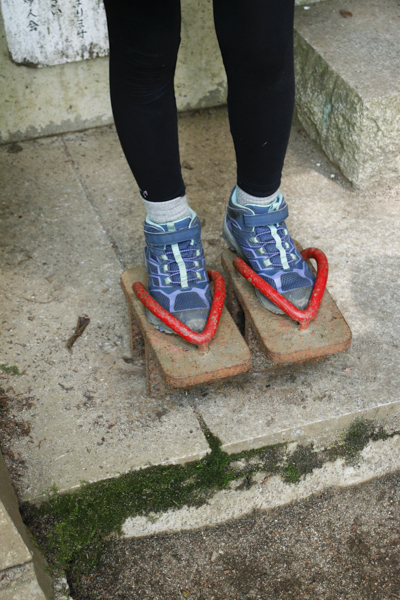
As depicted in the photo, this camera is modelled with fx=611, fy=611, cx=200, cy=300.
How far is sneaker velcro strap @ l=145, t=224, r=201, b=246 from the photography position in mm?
1459

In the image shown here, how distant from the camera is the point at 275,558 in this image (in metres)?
1.45

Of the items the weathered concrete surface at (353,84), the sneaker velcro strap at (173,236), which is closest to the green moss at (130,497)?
the sneaker velcro strap at (173,236)

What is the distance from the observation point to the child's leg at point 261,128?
1.21 meters

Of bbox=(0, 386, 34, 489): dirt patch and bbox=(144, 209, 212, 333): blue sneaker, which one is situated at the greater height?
bbox=(144, 209, 212, 333): blue sneaker

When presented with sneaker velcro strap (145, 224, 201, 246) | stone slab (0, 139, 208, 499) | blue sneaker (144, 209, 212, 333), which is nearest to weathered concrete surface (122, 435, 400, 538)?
stone slab (0, 139, 208, 499)

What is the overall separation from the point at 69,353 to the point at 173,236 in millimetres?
442

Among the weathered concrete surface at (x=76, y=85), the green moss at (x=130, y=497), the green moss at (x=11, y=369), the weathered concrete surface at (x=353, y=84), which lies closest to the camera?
the green moss at (x=130, y=497)

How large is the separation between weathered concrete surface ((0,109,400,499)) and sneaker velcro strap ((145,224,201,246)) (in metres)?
0.33

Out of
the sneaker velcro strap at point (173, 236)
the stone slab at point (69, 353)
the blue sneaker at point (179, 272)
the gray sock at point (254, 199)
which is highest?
the gray sock at point (254, 199)

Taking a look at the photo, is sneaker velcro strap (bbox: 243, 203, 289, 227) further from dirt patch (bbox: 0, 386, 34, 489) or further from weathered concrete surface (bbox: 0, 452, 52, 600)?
weathered concrete surface (bbox: 0, 452, 52, 600)

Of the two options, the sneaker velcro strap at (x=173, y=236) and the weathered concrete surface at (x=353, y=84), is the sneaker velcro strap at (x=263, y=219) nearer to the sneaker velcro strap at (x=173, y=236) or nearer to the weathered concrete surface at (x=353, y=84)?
the sneaker velcro strap at (x=173, y=236)

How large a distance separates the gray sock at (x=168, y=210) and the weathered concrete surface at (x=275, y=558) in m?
0.75

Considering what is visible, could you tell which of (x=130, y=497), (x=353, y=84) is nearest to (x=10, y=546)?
(x=130, y=497)

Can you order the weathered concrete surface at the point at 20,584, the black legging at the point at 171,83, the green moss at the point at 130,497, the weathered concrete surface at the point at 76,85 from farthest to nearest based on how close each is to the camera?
1. the weathered concrete surface at the point at 76,85
2. the green moss at the point at 130,497
3. the black legging at the point at 171,83
4. the weathered concrete surface at the point at 20,584
